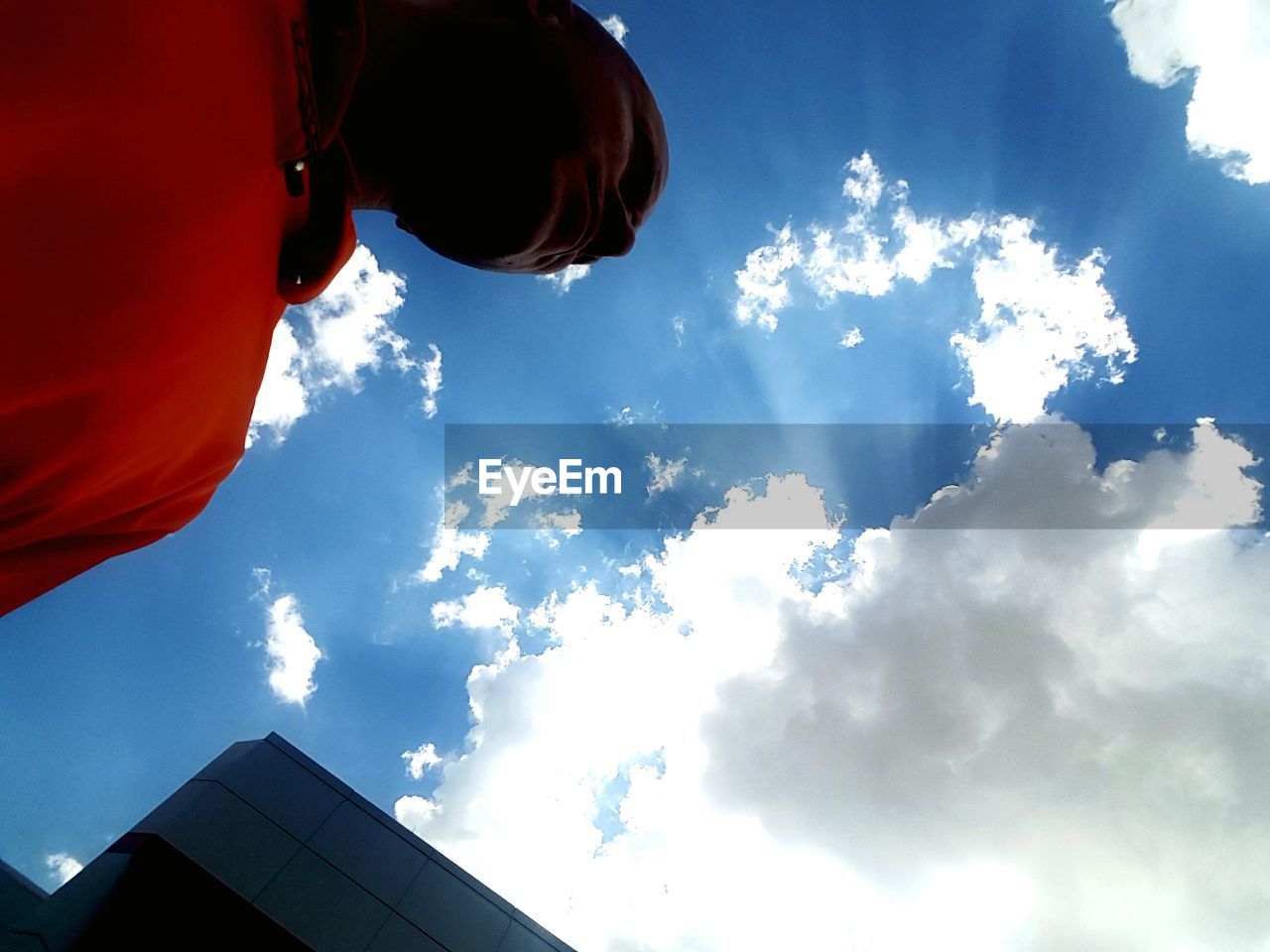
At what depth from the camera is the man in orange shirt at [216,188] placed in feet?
3.28

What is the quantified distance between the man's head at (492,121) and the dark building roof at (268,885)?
8.18m

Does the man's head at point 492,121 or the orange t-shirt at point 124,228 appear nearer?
the orange t-shirt at point 124,228

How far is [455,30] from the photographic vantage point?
5.74ft

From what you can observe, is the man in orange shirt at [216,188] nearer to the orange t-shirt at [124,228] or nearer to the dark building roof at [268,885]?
the orange t-shirt at [124,228]

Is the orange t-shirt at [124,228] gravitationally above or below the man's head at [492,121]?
below

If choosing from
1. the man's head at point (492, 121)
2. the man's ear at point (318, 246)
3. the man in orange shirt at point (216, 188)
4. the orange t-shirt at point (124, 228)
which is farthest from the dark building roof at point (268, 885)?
the man's head at point (492, 121)

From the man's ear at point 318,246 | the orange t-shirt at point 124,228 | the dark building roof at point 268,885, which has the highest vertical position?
the man's ear at point 318,246

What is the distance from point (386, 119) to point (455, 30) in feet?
1.01

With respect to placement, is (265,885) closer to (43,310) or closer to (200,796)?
(200,796)

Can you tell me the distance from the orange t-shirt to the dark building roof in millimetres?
7499

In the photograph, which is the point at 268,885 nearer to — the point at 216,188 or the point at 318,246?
the point at 318,246

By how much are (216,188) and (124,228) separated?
0.22m

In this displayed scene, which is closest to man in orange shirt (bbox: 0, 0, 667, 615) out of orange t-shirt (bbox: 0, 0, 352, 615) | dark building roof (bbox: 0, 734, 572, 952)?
orange t-shirt (bbox: 0, 0, 352, 615)

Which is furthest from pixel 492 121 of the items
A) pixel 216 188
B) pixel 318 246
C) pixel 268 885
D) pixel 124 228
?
pixel 268 885
